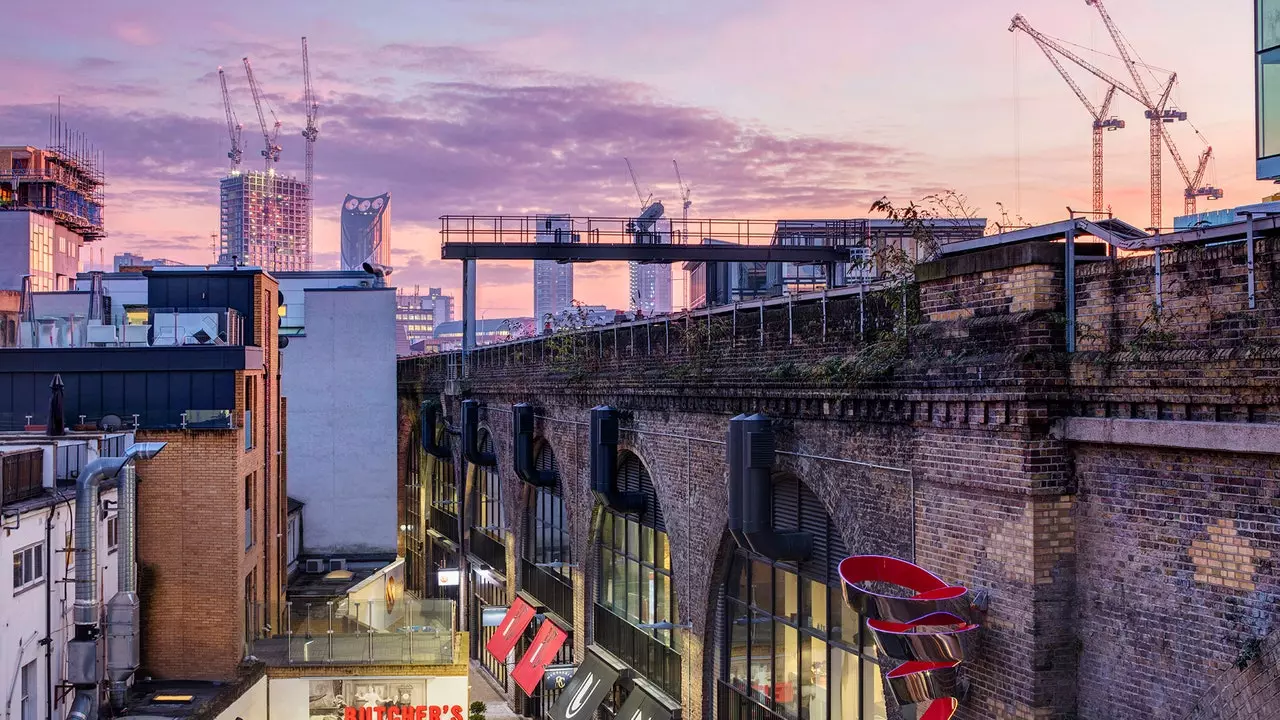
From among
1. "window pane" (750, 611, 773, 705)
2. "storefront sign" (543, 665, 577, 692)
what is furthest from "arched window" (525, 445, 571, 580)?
"window pane" (750, 611, 773, 705)

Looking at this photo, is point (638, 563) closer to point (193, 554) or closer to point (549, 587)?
point (549, 587)

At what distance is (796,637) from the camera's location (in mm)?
16688

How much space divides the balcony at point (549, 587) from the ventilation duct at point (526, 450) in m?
2.55

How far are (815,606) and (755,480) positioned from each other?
2.28 meters

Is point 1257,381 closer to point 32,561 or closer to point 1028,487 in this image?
point 1028,487

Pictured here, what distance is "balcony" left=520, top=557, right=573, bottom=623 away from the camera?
1128 inches

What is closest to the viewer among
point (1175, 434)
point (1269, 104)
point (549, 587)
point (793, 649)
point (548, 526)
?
point (1175, 434)

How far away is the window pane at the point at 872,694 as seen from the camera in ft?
47.3

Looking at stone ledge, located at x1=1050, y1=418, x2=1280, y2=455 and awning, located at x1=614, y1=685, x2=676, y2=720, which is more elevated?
stone ledge, located at x1=1050, y1=418, x2=1280, y2=455

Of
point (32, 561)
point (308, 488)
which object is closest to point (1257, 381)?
point (32, 561)

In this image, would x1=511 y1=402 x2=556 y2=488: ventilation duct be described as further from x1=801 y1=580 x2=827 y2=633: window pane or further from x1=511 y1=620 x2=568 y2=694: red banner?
x1=801 y1=580 x2=827 y2=633: window pane

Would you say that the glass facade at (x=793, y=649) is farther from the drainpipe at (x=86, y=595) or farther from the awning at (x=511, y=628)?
the awning at (x=511, y=628)

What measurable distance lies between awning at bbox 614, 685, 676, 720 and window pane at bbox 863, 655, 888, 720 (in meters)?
6.89

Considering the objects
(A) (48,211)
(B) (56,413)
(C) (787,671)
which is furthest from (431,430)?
(A) (48,211)
